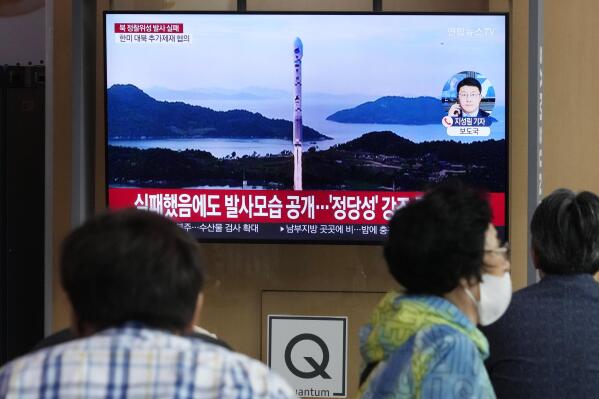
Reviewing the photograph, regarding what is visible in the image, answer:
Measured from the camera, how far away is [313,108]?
12.9 ft

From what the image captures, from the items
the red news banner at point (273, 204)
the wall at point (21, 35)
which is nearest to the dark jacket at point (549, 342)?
the red news banner at point (273, 204)

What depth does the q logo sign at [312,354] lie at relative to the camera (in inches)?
161

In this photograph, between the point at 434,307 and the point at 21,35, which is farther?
the point at 21,35

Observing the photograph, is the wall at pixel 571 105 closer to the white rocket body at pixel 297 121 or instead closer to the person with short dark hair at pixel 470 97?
the person with short dark hair at pixel 470 97

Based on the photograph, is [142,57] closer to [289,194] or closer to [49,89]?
[49,89]

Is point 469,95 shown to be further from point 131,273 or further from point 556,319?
point 131,273

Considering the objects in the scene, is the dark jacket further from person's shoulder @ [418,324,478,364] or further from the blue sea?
the blue sea

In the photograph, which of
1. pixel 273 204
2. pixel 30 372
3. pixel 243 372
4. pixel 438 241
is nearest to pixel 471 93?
pixel 273 204

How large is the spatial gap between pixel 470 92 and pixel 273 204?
→ 38.9 inches

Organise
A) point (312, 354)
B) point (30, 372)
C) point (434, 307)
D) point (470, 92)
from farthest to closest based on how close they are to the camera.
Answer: point (312, 354) → point (470, 92) → point (434, 307) → point (30, 372)

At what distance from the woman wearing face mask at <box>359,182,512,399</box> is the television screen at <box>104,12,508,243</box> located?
77.0 inches

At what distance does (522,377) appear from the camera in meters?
2.21

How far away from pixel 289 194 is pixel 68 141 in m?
1.13

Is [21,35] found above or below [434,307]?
above
